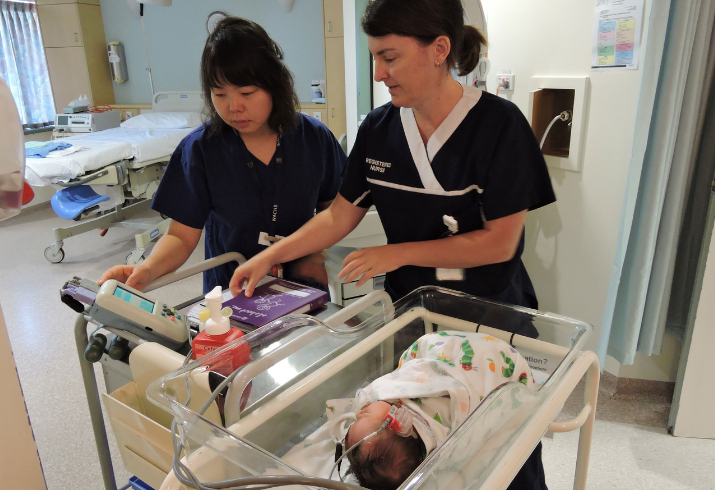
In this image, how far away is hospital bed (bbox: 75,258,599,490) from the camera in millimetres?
665

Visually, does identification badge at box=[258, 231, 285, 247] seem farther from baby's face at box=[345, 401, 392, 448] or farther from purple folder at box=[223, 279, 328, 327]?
baby's face at box=[345, 401, 392, 448]

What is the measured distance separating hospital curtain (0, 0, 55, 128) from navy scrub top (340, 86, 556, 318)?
5.26 meters

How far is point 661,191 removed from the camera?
177cm

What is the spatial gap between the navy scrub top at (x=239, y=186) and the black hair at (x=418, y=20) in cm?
51

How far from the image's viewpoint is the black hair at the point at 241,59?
121 cm

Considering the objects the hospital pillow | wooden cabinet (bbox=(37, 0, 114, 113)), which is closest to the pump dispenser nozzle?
the hospital pillow

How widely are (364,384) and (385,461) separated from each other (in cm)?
21

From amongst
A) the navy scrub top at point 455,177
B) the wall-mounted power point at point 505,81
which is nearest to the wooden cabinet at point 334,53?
the wall-mounted power point at point 505,81

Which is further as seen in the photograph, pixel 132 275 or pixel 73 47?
pixel 73 47

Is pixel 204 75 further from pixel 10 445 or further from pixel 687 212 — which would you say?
pixel 687 212

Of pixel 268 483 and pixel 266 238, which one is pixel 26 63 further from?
pixel 268 483

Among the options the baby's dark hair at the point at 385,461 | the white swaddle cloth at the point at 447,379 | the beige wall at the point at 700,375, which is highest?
the white swaddle cloth at the point at 447,379

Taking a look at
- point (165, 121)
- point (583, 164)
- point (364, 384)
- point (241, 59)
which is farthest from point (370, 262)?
point (165, 121)

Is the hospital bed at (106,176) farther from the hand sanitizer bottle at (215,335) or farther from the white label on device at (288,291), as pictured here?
the hand sanitizer bottle at (215,335)
